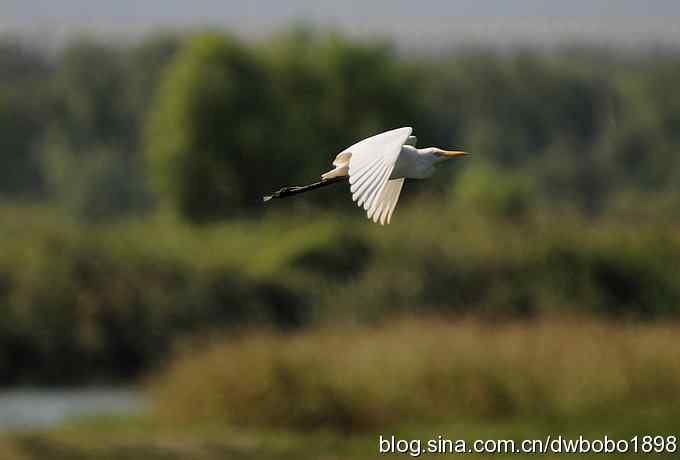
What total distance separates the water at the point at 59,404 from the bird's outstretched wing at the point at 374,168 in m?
18.9

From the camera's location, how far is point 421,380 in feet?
69.9

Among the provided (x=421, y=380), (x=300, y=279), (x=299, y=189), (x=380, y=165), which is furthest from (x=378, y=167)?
(x=300, y=279)

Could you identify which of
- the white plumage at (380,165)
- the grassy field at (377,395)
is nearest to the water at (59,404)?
the grassy field at (377,395)

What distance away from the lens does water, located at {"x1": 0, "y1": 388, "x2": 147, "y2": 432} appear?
24500mm

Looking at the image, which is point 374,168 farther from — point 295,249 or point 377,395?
point 295,249

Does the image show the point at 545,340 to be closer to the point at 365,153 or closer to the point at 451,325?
the point at 451,325

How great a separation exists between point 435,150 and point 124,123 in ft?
210

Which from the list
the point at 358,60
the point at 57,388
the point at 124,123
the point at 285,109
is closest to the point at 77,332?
the point at 57,388

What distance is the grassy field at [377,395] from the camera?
20.5 meters

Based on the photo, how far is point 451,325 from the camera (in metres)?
22.9

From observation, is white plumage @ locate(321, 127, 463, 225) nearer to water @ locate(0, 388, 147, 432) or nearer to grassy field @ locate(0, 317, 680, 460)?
grassy field @ locate(0, 317, 680, 460)

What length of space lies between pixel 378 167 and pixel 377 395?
17006 millimetres

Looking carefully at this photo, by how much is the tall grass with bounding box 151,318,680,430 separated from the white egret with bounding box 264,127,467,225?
51.6 feet

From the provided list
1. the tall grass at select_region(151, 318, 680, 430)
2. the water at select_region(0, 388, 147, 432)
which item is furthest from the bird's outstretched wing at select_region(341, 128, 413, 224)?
the water at select_region(0, 388, 147, 432)
